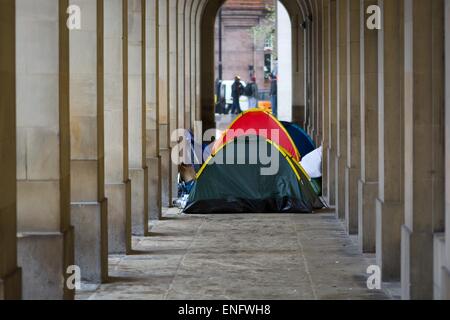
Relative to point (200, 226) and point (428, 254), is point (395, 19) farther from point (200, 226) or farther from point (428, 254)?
point (200, 226)

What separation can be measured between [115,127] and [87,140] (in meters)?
1.84

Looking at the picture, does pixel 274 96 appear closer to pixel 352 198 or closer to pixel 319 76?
pixel 319 76

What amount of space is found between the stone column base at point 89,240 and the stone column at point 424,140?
3.80 m

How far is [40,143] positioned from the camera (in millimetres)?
10539

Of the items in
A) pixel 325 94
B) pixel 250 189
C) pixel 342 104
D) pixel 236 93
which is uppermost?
pixel 236 93

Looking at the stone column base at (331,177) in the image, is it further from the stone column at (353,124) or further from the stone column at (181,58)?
the stone column at (181,58)

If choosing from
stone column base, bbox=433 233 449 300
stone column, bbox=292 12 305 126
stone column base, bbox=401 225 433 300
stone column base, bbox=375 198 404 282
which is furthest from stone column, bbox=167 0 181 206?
stone column base, bbox=433 233 449 300

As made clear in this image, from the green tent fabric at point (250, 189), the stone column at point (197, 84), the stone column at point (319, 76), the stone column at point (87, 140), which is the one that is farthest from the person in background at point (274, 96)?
the stone column at point (87, 140)

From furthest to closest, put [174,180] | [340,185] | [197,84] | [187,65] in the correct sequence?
[197,84]
[187,65]
[174,180]
[340,185]

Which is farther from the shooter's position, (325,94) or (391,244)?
(325,94)

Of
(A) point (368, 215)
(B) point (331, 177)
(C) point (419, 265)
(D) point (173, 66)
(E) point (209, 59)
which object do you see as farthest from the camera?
(E) point (209, 59)

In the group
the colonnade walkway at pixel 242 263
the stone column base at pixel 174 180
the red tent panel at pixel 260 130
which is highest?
the red tent panel at pixel 260 130

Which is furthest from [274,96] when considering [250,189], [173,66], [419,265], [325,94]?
[419,265]

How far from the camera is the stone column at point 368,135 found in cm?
1455
